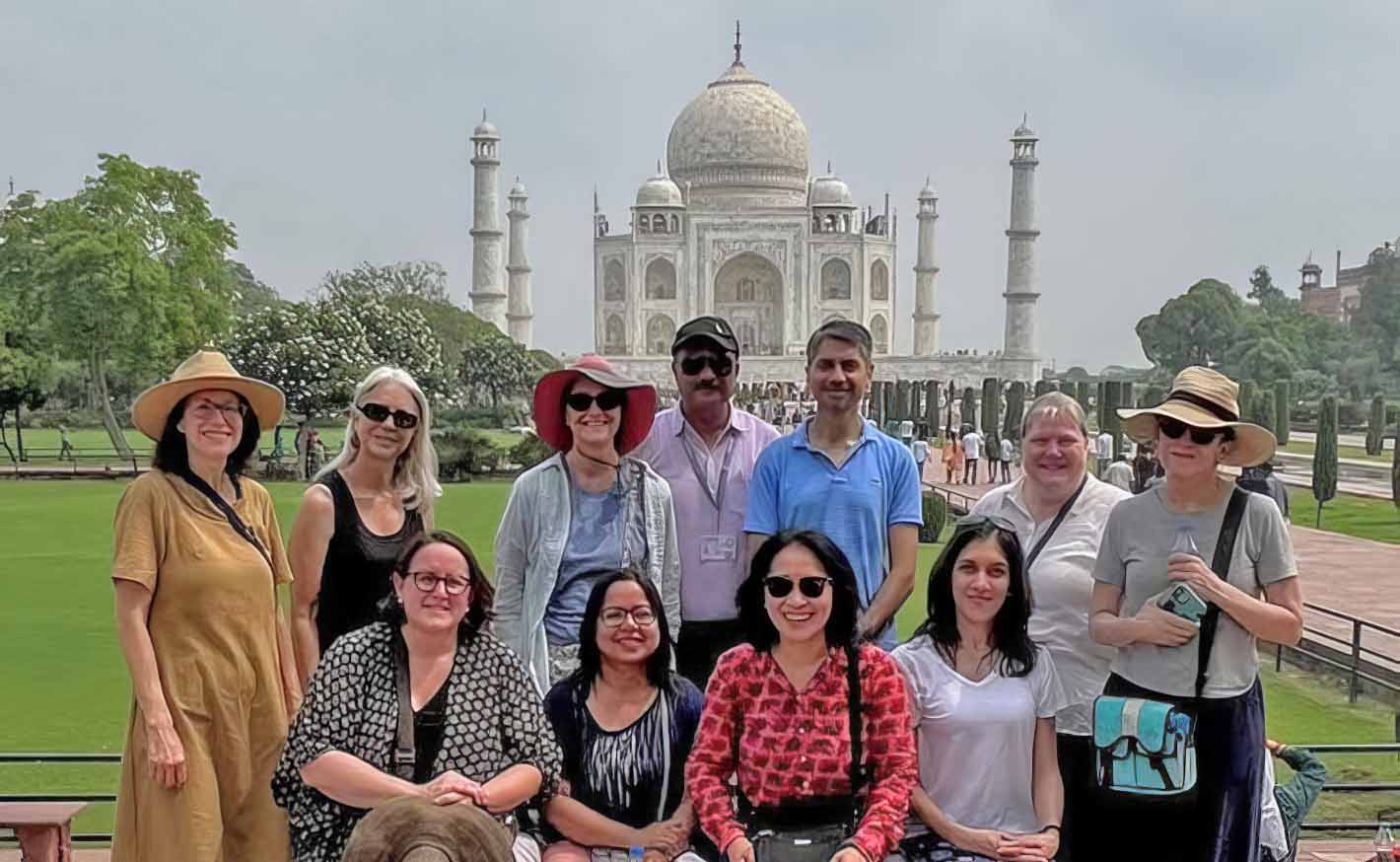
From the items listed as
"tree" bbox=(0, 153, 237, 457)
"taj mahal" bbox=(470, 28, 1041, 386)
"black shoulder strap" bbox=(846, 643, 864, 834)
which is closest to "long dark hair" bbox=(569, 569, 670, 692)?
"black shoulder strap" bbox=(846, 643, 864, 834)

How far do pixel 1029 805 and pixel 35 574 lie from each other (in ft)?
30.1

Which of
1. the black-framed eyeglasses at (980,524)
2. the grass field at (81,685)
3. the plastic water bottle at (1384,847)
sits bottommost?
the grass field at (81,685)

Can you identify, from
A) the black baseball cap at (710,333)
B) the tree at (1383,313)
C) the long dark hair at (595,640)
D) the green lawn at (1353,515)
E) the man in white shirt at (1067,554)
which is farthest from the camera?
the tree at (1383,313)

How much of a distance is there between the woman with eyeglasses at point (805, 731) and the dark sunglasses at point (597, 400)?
63cm

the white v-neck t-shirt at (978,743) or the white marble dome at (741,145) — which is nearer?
the white v-neck t-shirt at (978,743)

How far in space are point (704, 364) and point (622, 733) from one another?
986 mm

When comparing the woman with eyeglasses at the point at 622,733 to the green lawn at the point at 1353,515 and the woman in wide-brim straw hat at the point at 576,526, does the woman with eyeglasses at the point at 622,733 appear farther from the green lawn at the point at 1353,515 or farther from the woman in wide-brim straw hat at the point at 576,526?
the green lawn at the point at 1353,515

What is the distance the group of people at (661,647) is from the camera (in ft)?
8.68

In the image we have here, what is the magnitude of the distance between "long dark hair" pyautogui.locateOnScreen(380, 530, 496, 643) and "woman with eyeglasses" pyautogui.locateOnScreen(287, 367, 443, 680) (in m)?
0.35

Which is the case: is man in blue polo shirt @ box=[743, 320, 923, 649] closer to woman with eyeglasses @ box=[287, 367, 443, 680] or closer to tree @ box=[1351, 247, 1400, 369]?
woman with eyeglasses @ box=[287, 367, 443, 680]

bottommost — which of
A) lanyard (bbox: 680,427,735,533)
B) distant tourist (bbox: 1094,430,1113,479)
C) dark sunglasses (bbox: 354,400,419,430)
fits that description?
distant tourist (bbox: 1094,430,1113,479)

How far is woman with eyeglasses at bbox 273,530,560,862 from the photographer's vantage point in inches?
102

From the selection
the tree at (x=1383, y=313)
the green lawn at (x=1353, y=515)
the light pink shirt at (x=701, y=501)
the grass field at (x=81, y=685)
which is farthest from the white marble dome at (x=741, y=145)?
the light pink shirt at (x=701, y=501)

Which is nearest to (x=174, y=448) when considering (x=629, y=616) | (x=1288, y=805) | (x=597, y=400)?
(x=597, y=400)
